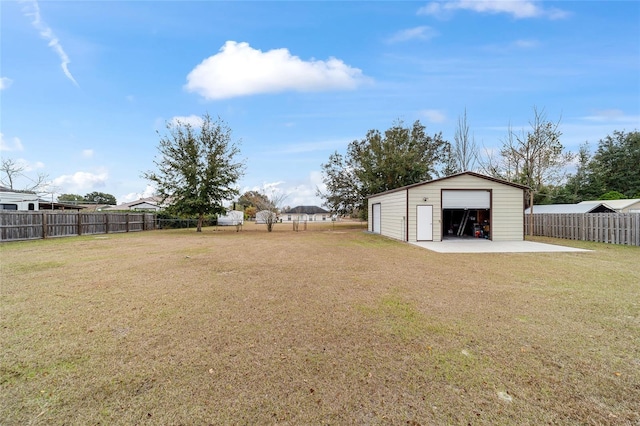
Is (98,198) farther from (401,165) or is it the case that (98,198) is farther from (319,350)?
(319,350)

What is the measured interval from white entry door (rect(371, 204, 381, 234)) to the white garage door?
20.0ft

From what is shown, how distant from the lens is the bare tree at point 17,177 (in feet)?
86.0

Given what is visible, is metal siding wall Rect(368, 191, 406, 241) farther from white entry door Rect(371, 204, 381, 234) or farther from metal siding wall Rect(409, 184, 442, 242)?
white entry door Rect(371, 204, 381, 234)

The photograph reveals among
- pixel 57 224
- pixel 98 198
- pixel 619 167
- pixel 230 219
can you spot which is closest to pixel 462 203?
pixel 57 224

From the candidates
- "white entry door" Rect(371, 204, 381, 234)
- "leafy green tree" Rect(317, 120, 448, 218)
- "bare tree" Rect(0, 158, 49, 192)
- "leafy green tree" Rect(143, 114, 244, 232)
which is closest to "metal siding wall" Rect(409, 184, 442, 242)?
"white entry door" Rect(371, 204, 381, 234)

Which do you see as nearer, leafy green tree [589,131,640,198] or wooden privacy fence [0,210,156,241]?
wooden privacy fence [0,210,156,241]

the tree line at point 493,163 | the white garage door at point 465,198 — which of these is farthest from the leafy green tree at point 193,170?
the white garage door at point 465,198

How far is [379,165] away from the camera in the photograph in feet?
87.4

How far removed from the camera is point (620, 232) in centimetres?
1292

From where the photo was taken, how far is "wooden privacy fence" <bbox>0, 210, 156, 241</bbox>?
13484mm

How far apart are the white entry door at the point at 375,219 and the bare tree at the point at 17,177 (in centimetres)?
2921

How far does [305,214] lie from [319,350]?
61467 millimetres

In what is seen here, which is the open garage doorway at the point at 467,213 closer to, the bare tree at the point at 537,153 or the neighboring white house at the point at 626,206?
the bare tree at the point at 537,153

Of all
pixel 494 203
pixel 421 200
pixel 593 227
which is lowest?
pixel 593 227
